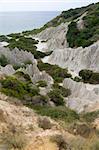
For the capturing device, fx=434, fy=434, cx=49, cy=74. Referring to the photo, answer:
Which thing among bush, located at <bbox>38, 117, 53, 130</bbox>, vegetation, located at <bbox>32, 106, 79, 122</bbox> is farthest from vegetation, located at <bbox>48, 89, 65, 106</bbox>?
bush, located at <bbox>38, 117, 53, 130</bbox>

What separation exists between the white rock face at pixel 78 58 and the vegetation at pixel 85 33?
12.6 feet

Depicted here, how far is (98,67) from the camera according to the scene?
37125 mm

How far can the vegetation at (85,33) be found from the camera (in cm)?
4651

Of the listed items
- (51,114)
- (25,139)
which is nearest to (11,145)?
(25,139)

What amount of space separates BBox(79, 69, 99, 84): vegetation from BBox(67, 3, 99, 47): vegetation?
11.2m

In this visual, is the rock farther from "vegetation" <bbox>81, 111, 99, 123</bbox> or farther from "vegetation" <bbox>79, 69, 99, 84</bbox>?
"vegetation" <bbox>81, 111, 99, 123</bbox>

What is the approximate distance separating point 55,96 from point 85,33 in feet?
95.6

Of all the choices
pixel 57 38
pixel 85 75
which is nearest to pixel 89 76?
pixel 85 75

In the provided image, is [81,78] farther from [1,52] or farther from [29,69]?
[1,52]

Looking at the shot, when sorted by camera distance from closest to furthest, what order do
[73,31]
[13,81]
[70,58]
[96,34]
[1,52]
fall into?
[13,81] → [1,52] → [70,58] → [96,34] → [73,31]

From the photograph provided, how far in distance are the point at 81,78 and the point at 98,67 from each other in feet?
15.9

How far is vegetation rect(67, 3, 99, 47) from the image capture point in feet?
153

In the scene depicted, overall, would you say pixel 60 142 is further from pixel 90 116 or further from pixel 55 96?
pixel 55 96

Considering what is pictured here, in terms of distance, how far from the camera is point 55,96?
854 inches
